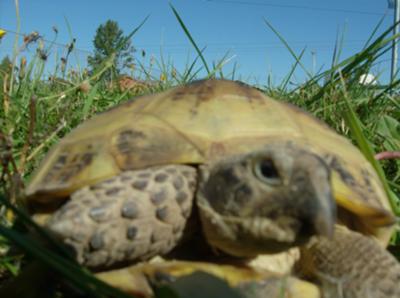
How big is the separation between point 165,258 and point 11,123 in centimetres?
98

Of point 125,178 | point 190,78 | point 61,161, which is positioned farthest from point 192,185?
point 190,78

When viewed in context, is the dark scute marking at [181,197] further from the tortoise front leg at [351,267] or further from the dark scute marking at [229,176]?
the tortoise front leg at [351,267]

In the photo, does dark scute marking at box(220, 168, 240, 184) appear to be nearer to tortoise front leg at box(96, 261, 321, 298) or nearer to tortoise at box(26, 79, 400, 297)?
tortoise at box(26, 79, 400, 297)

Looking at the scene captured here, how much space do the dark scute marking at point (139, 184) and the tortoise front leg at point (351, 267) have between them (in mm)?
315

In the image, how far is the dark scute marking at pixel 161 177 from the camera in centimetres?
97

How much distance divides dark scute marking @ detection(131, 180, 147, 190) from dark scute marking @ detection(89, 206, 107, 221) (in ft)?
0.24

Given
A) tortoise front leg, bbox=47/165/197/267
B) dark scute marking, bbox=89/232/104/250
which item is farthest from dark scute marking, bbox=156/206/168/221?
dark scute marking, bbox=89/232/104/250

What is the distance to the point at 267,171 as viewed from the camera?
2.89 ft

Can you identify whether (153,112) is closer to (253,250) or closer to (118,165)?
(118,165)

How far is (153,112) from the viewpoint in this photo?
1132 mm

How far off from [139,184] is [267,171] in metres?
0.24

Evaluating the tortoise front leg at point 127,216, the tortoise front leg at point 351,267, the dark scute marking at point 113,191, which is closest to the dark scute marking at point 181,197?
the tortoise front leg at point 127,216

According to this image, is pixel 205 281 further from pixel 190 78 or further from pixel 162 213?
pixel 190 78

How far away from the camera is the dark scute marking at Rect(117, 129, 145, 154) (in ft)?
3.36
